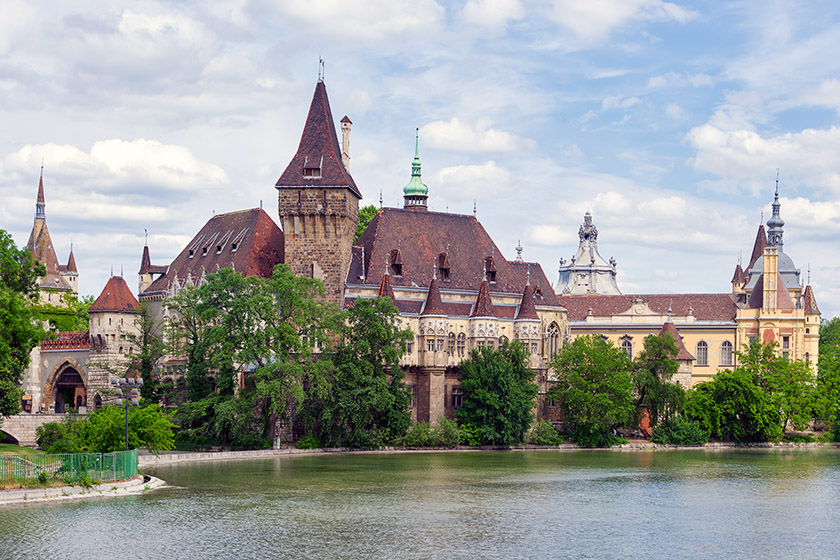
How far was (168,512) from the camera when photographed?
1478 inches

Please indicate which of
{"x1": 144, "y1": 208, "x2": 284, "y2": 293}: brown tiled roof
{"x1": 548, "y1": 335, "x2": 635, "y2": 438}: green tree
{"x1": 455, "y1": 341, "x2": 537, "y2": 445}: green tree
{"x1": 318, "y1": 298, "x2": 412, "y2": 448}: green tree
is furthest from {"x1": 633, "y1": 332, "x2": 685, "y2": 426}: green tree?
{"x1": 144, "y1": 208, "x2": 284, "y2": 293}: brown tiled roof

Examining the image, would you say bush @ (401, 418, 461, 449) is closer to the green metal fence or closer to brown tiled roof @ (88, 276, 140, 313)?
brown tiled roof @ (88, 276, 140, 313)

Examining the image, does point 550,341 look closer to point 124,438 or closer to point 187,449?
point 187,449

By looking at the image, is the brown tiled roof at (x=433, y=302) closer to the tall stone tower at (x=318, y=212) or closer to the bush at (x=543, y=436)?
the tall stone tower at (x=318, y=212)

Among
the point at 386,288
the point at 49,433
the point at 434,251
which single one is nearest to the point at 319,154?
the point at 386,288

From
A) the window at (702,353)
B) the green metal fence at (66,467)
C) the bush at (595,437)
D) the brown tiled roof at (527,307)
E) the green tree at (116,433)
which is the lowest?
the bush at (595,437)

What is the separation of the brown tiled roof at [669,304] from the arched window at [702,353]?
2.41m

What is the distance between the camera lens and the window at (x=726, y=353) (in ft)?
345

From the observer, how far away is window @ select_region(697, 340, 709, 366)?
106125mm

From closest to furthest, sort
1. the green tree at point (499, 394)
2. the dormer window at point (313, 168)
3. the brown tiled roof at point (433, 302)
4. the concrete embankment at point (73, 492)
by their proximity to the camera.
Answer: the concrete embankment at point (73, 492)
the green tree at point (499, 394)
the dormer window at point (313, 168)
the brown tiled roof at point (433, 302)

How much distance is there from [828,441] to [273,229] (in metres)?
46.0

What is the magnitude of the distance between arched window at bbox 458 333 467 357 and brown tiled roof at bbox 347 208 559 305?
379cm

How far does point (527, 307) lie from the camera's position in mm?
83688

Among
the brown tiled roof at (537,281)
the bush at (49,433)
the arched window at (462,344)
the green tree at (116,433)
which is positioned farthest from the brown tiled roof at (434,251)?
the green tree at (116,433)
